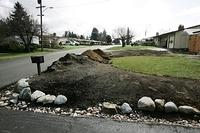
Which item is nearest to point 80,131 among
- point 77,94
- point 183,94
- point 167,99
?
point 77,94

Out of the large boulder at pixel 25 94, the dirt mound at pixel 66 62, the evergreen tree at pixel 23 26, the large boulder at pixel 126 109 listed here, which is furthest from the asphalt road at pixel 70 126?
the evergreen tree at pixel 23 26

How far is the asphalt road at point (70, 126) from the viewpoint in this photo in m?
4.72

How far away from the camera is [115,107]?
597cm

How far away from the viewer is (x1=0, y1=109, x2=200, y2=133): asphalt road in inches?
186

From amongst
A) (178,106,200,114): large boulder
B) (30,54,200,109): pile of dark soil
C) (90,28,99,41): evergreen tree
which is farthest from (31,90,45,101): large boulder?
(90,28,99,41): evergreen tree

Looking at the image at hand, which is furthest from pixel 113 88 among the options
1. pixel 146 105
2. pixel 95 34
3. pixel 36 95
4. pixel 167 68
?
pixel 95 34

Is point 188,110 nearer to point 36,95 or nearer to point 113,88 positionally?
point 113,88

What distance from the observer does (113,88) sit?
7.14 m

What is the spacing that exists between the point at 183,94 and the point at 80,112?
299 centimetres

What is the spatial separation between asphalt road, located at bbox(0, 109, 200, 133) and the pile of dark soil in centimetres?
111

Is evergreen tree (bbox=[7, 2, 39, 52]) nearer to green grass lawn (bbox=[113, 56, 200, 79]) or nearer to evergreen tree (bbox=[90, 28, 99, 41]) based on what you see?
green grass lawn (bbox=[113, 56, 200, 79])

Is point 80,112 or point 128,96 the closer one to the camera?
point 80,112

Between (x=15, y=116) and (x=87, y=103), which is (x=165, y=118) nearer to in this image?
(x=87, y=103)

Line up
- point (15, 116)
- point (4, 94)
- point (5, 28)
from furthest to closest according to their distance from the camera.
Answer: point (5, 28), point (4, 94), point (15, 116)
